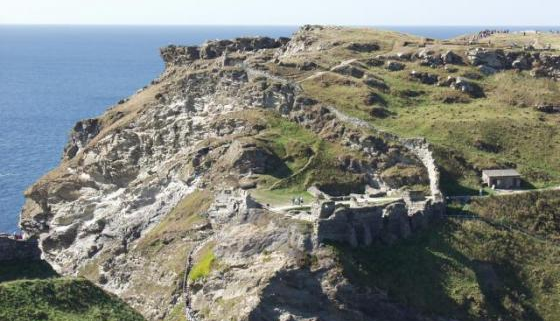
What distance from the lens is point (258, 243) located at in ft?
217

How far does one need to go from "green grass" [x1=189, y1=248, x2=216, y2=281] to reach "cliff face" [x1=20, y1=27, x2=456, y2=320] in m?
0.16

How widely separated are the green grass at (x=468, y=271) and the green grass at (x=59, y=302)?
20.3m

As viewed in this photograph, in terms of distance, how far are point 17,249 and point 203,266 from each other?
58.4 feet

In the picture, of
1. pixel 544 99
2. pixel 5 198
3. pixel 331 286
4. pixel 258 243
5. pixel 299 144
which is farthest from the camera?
pixel 5 198

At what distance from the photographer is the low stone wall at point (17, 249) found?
53594 mm

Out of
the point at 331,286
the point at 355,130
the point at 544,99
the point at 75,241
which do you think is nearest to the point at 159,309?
the point at 331,286

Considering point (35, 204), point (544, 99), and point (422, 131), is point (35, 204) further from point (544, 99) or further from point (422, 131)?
point (544, 99)

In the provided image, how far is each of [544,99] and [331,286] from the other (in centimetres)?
4811

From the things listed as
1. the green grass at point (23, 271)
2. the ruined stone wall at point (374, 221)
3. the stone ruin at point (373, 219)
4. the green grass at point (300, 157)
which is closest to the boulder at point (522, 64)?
the green grass at point (300, 157)

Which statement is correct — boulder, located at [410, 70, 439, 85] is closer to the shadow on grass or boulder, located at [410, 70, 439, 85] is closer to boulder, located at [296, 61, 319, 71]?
boulder, located at [296, 61, 319, 71]

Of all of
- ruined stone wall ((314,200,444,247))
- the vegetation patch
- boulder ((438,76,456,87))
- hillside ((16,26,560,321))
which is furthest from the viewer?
boulder ((438,76,456,87))

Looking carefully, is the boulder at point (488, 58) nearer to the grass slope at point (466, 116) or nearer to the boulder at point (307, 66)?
the grass slope at point (466, 116)

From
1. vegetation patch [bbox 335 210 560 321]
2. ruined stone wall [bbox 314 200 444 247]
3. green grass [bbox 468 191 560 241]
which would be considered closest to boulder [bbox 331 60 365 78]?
green grass [bbox 468 191 560 241]

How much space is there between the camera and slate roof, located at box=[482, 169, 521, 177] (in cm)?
7819
